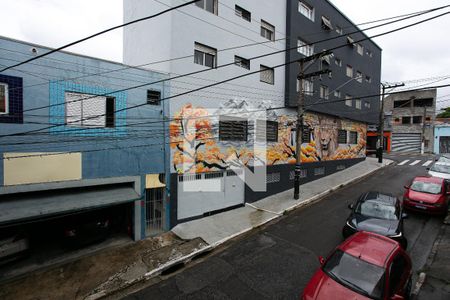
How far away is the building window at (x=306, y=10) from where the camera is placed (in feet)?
55.2

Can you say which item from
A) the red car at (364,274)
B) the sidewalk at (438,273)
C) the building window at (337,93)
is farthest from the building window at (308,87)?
the red car at (364,274)

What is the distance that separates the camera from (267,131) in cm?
1515

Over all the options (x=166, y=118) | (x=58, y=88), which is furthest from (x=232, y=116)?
(x=58, y=88)

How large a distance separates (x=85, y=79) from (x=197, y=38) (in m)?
5.69

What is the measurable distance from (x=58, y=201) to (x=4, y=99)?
3868 millimetres

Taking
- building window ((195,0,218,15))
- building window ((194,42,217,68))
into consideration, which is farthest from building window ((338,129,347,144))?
building window ((195,0,218,15))

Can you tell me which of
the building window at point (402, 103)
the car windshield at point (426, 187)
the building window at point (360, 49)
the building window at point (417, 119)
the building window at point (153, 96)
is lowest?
the car windshield at point (426, 187)

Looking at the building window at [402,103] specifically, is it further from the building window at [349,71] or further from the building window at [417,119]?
the building window at [349,71]

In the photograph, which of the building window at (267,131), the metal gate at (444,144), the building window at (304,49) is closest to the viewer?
the building window at (267,131)

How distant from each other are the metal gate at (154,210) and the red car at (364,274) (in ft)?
25.1

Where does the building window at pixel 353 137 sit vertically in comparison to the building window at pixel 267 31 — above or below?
below

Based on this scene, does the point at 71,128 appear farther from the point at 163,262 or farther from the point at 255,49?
the point at 255,49

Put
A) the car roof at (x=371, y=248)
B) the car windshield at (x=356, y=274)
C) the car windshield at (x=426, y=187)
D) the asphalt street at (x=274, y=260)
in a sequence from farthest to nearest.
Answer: the car windshield at (x=426, y=187)
the asphalt street at (x=274, y=260)
the car roof at (x=371, y=248)
the car windshield at (x=356, y=274)

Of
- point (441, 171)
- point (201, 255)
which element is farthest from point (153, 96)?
point (441, 171)
